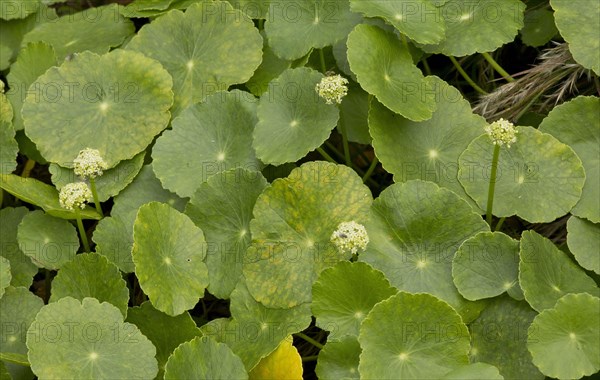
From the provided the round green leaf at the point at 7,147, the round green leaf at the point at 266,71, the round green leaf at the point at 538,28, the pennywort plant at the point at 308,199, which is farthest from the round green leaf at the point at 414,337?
the round green leaf at the point at 7,147

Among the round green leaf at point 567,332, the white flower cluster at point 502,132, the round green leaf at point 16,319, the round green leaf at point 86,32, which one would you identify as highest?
the white flower cluster at point 502,132

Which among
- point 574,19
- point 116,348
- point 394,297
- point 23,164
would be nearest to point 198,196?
point 116,348

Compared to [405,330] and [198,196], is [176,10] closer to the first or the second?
[198,196]

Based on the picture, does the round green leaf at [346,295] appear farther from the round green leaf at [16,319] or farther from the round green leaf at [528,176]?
the round green leaf at [16,319]

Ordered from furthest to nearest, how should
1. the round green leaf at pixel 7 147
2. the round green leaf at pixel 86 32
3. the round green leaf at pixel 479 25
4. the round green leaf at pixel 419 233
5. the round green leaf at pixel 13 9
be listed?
the round green leaf at pixel 13 9
the round green leaf at pixel 86 32
the round green leaf at pixel 7 147
the round green leaf at pixel 479 25
the round green leaf at pixel 419 233

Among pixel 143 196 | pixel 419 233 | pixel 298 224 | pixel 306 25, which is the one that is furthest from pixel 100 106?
pixel 419 233

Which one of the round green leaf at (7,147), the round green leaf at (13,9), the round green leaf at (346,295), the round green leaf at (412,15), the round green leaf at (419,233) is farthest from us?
the round green leaf at (13,9)
